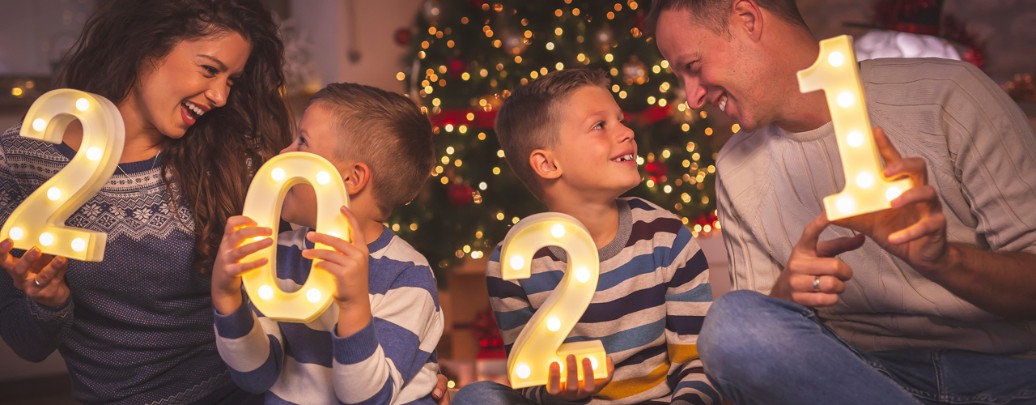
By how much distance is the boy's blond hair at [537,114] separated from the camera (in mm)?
2369

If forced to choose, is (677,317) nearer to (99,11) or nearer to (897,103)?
(897,103)

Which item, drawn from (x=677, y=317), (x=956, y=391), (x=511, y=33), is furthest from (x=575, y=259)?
(x=511, y=33)

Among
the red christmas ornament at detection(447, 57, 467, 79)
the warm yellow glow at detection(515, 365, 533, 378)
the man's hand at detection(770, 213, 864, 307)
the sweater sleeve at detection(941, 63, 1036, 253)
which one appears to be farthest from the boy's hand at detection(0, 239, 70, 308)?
the red christmas ornament at detection(447, 57, 467, 79)

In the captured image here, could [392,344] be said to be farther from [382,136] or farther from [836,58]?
[836,58]

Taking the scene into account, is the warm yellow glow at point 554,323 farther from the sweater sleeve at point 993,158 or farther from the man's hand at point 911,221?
the sweater sleeve at point 993,158

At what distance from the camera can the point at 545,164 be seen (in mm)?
2367

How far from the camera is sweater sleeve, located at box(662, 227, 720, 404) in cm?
216

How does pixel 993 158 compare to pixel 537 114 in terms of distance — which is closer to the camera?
pixel 993 158

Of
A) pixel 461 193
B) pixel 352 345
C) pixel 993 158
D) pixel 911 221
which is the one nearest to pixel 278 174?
pixel 352 345

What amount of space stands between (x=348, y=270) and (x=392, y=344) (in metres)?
0.31

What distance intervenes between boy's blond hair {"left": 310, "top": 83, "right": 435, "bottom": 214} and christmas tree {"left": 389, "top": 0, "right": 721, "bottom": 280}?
2009mm

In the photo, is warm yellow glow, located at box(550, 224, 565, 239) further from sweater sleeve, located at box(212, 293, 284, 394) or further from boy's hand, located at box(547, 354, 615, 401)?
sweater sleeve, located at box(212, 293, 284, 394)

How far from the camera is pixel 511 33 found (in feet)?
14.4

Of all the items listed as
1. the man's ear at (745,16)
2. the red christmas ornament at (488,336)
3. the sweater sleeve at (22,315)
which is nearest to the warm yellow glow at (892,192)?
the man's ear at (745,16)
